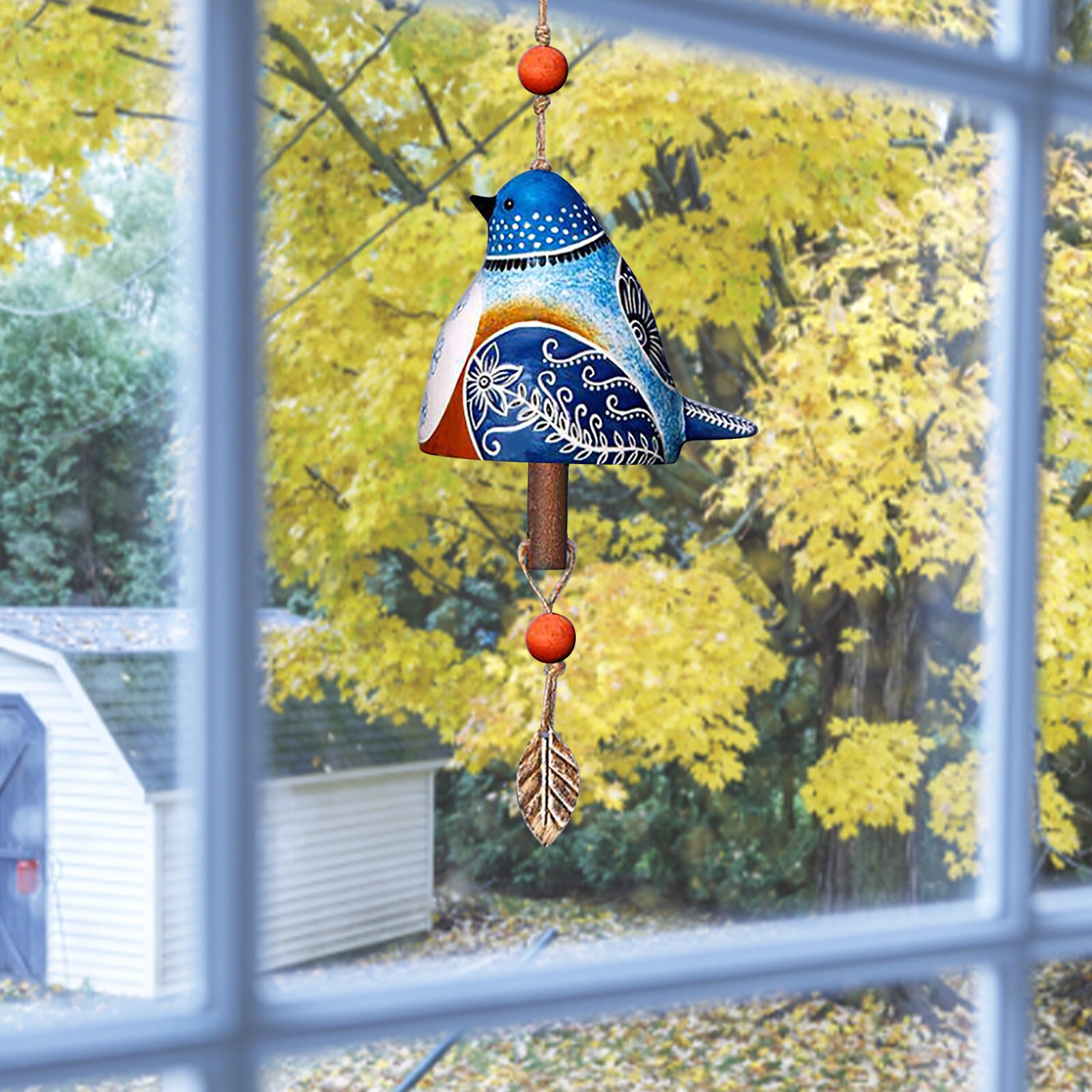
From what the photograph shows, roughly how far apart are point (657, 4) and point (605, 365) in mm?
203

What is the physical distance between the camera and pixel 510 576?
2.09 meters

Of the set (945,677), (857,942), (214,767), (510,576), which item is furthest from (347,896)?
(214,767)

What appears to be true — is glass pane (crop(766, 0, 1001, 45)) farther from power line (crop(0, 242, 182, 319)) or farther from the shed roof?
the shed roof

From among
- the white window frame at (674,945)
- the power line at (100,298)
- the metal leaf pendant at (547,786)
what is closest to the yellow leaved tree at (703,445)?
the power line at (100,298)

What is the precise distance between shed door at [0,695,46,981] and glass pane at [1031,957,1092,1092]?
1760mm

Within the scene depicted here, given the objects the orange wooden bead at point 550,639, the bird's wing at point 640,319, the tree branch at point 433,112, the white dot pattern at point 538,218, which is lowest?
the orange wooden bead at point 550,639

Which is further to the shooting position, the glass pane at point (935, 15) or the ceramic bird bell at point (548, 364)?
the glass pane at point (935, 15)

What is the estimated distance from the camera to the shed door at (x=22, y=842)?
1.47 m

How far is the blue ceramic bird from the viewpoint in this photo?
558mm

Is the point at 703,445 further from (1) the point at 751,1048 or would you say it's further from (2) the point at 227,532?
(2) the point at 227,532

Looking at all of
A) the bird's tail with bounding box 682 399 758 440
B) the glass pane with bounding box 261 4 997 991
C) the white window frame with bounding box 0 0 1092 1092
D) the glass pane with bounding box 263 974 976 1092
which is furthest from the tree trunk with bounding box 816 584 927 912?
the bird's tail with bounding box 682 399 758 440

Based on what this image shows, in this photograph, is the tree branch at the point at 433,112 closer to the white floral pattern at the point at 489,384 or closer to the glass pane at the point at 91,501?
the glass pane at the point at 91,501

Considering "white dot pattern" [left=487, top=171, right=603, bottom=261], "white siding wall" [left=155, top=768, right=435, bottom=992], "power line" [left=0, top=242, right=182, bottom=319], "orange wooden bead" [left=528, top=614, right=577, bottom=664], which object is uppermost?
"power line" [left=0, top=242, right=182, bottom=319]

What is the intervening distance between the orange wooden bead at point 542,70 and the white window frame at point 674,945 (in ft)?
0.13
